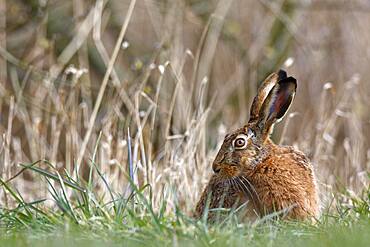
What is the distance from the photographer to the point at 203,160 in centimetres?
730

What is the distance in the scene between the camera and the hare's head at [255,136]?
5.34m

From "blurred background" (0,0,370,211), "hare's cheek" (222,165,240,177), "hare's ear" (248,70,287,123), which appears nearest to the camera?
"hare's cheek" (222,165,240,177)

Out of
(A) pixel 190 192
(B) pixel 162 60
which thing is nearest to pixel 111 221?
(A) pixel 190 192

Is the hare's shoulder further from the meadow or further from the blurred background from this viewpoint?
the blurred background

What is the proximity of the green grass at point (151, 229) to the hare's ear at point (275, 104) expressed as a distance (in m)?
0.90

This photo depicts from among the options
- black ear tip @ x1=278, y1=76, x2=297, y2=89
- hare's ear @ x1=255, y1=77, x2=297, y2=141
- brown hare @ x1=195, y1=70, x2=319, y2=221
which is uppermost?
black ear tip @ x1=278, y1=76, x2=297, y2=89

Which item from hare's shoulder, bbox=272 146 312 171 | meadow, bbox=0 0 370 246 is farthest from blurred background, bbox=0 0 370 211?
hare's shoulder, bbox=272 146 312 171

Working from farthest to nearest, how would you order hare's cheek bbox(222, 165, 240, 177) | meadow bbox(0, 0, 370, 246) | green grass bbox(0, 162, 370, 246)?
1. meadow bbox(0, 0, 370, 246)
2. hare's cheek bbox(222, 165, 240, 177)
3. green grass bbox(0, 162, 370, 246)

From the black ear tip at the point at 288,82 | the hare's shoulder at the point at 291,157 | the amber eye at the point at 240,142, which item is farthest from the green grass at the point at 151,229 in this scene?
the black ear tip at the point at 288,82

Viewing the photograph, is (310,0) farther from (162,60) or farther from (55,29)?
(55,29)

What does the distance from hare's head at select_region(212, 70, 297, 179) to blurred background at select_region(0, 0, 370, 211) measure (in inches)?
A: 97.6

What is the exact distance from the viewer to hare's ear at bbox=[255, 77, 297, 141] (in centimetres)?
548

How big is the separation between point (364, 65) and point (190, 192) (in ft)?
19.1

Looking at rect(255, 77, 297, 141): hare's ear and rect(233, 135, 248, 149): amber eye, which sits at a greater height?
rect(255, 77, 297, 141): hare's ear
